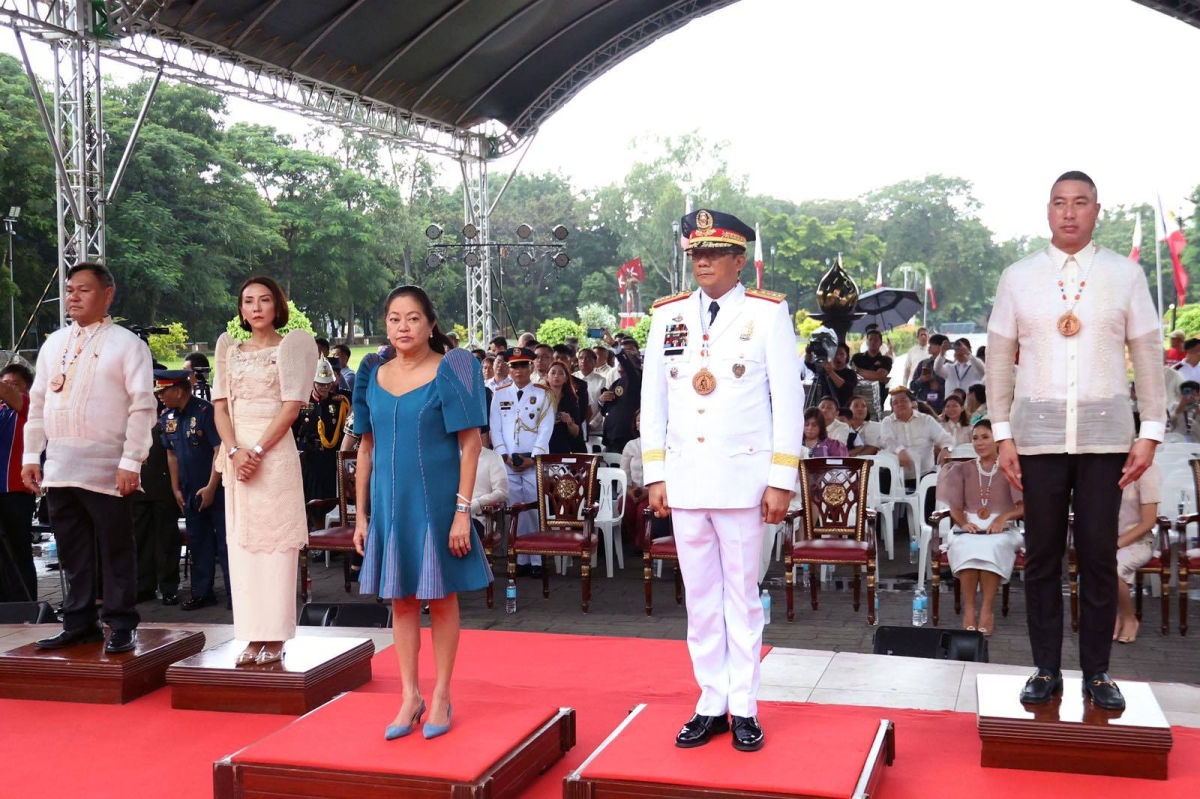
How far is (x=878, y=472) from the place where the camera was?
8.09 m

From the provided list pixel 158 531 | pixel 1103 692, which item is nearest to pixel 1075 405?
pixel 1103 692

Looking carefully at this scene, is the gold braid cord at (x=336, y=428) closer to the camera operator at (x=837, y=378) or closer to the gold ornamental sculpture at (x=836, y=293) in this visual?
the camera operator at (x=837, y=378)

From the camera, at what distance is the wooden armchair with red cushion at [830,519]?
634cm

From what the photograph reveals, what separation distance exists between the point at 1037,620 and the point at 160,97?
2979 cm

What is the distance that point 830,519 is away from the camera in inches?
259

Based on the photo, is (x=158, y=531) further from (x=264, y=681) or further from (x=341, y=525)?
(x=264, y=681)

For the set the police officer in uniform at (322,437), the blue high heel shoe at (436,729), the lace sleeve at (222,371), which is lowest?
the blue high heel shoe at (436,729)

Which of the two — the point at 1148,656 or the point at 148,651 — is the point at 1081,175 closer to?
the point at 1148,656

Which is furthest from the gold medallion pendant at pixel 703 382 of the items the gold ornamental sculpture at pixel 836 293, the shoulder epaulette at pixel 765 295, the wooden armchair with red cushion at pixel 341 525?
the gold ornamental sculpture at pixel 836 293

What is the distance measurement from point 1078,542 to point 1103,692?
443mm

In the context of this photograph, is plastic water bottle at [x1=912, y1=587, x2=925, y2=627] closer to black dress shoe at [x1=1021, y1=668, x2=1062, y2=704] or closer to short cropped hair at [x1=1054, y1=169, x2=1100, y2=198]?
black dress shoe at [x1=1021, y1=668, x2=1062, y2=704]

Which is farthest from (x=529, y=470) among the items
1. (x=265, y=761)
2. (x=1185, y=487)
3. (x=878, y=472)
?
(x=265, y=761)

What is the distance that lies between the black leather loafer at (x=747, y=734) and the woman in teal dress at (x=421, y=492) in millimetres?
885

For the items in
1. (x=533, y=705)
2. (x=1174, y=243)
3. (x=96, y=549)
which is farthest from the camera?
(x=1174, y=243)
